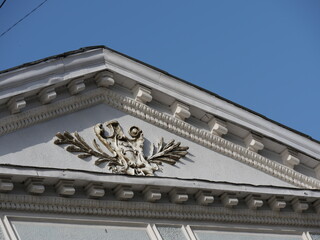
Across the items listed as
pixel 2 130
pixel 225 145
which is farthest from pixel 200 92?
pixel 2 130

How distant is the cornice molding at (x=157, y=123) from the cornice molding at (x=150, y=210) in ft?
2.63

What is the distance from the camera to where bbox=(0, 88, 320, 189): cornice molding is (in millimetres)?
19906

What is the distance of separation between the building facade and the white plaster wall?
20mm

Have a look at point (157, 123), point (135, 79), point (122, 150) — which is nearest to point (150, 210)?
point (122, 150)

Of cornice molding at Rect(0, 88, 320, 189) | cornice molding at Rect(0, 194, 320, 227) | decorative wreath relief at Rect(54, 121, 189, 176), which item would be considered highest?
cornice molding at Rect(0, 88, 320, 189)

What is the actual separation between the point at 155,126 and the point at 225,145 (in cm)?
129

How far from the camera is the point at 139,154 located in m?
20.6

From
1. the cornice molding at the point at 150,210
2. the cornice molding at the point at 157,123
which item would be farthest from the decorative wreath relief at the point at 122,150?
the cornice molding at the point at 150,210

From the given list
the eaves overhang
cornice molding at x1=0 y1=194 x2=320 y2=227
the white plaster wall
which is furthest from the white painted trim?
cornice molding at x1=0 y1=194 x2=320 y2=227

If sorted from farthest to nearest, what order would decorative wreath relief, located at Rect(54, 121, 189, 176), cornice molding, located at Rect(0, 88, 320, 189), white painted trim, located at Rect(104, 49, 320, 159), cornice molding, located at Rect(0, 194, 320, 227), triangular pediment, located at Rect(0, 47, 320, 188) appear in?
white painted trim, located at Rect(104, 49, 320, 159) → decorative wreath relief, located at Rect(54, 121, 189, 176) → cornice molding, located at Rect(0, 88, 320, 189) → triangular pediment, located at Rect(0, 47, 320, 188) → cornice molding, located at Rect(0, 194, 320, 227)

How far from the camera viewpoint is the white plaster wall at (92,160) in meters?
19.5

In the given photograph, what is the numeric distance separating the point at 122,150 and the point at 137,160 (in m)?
0.27

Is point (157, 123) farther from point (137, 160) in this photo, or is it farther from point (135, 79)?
point (137, 160)

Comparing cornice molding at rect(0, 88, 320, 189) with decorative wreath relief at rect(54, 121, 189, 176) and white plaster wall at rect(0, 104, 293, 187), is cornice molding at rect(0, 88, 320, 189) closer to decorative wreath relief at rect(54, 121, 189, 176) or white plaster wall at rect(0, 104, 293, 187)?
white plaster wall at rect(0, 104, 293, 187)
